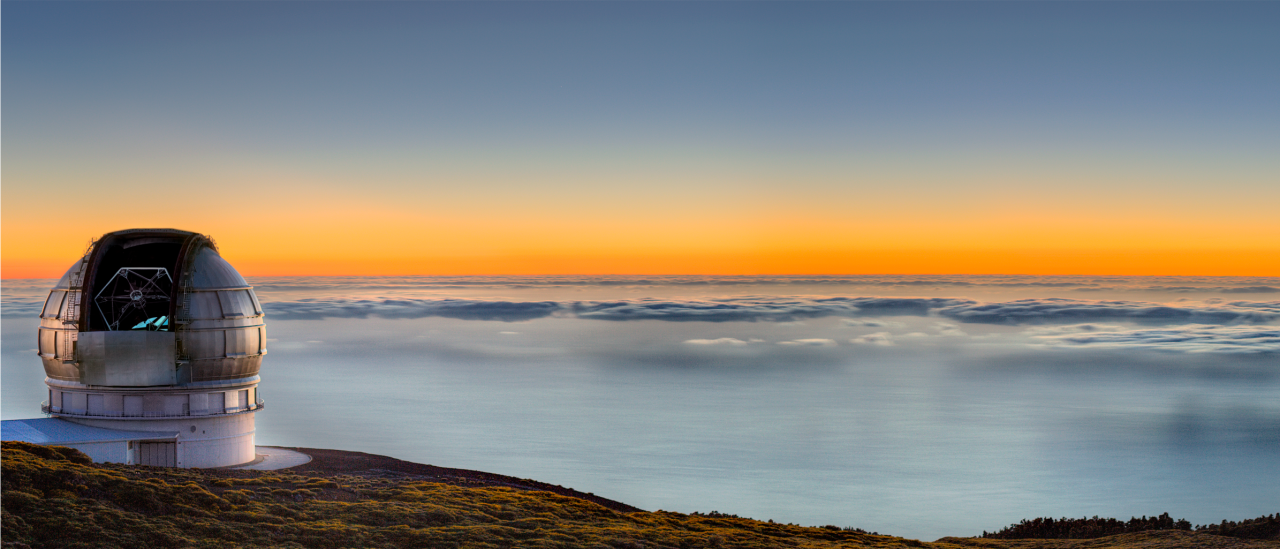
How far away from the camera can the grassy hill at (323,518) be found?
15.3m

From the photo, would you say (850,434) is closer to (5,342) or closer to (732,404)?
(732,404)

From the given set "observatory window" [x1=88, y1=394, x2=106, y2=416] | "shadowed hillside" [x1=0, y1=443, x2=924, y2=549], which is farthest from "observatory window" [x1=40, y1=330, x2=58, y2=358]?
"shadowed hillside" [x1=0, y1=443, x2=924, y2=549]

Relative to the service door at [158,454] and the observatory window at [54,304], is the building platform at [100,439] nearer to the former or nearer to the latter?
the service door at [158,454]

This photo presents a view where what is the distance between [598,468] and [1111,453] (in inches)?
1114

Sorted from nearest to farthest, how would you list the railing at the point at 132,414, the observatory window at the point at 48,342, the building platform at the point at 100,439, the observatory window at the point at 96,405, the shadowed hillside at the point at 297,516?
the shadowed hillside at the point at 297,516, the building platform at the point at 100,439, the railing at the point at 132,414, the observatory window at the point at 96,405, the observatory window at the point at 48,342

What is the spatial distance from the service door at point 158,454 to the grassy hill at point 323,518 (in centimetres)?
253

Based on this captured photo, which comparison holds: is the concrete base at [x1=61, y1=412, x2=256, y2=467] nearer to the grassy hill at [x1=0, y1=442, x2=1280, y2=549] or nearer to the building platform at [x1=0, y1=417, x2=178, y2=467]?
the building platform at [x1=0, y1=417, x2=178, y2=467]

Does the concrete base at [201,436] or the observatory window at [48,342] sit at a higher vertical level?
the observatory window at [48,342]

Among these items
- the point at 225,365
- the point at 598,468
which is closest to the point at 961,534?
the point at 598,468

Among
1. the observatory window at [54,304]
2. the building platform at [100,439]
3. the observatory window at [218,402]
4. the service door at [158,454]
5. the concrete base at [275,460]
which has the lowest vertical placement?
the concrete base at [275,460]

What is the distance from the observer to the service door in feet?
77.3

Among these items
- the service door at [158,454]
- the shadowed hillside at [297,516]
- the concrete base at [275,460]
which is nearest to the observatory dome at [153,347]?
the service door at [158,454]

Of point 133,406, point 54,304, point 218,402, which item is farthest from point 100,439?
point 54,304

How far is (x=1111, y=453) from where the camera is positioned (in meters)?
46.4
